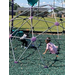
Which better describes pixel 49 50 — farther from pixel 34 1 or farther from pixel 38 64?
pixel 34 1

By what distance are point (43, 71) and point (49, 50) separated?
1.75 m

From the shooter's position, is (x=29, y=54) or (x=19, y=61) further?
(x=29, y=54)

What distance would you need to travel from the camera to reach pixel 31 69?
378 cm

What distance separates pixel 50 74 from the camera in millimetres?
3492
